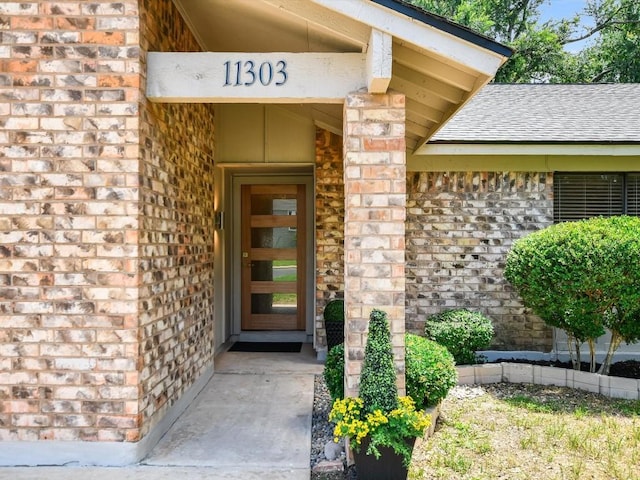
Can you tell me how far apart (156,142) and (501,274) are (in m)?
4.57

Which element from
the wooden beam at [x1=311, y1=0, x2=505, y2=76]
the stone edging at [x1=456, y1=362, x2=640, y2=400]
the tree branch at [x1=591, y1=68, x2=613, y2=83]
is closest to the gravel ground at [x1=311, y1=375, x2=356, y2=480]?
the stone edging at [x1=456, y1=362, x2=640, y2=400]

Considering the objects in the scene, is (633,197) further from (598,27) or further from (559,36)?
(598,27)

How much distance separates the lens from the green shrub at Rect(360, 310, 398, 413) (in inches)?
126

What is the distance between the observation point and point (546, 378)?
5.47 meters

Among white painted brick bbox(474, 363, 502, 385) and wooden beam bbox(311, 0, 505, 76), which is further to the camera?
white painted brick bbox(474, 363, 502, 385)

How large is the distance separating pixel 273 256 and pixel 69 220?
4.32 metres

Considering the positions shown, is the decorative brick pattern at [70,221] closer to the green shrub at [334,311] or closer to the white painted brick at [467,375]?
the green shrub at [334,311]

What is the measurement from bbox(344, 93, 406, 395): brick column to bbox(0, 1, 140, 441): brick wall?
60.2 inches

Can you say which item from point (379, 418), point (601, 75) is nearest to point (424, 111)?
point (379, 418)

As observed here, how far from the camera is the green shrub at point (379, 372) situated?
3213 mm

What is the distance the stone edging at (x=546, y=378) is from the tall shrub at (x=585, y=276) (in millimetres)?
303

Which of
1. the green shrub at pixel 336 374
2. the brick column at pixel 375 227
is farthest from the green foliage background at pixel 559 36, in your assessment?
the green shrub at pixel 336 374

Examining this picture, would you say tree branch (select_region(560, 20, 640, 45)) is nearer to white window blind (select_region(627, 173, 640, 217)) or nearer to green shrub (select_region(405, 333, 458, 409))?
white window blind (select_region(627, 173, 640, 217))

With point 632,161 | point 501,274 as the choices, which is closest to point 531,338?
point 501,274
